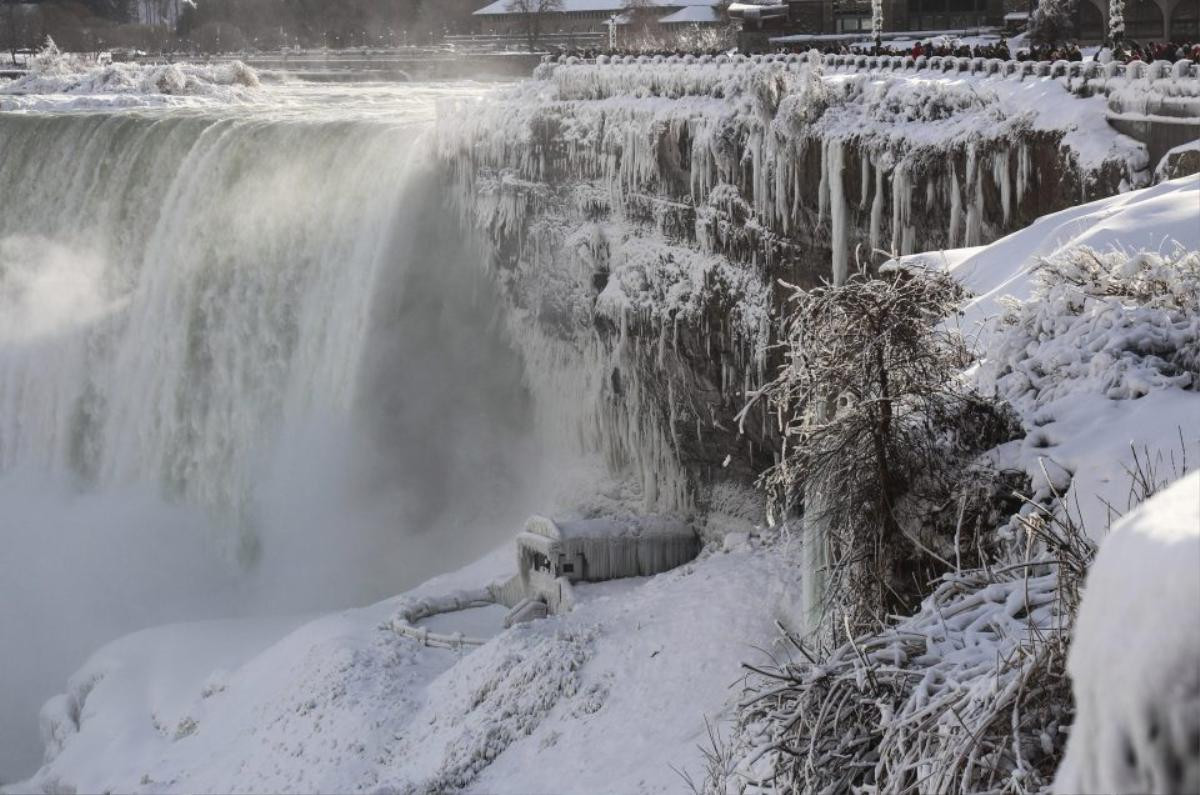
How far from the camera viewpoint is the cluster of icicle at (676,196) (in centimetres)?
1861

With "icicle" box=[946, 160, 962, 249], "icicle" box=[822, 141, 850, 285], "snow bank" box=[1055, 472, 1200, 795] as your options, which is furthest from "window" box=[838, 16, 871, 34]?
"snow bank" box=[1055, 472, 1200, 795]

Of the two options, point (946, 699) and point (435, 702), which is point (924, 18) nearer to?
point (435, 702)

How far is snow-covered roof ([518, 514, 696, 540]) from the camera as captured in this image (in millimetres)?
23406

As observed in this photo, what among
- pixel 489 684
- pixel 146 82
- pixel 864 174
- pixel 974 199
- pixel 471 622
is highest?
pixel 146 82

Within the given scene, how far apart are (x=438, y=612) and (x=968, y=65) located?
10836 millimetres

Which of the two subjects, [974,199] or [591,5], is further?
[591,5]

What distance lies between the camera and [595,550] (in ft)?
77.3

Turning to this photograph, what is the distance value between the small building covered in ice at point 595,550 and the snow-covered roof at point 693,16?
27.4 m

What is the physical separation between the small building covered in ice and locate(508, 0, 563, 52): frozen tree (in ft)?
112

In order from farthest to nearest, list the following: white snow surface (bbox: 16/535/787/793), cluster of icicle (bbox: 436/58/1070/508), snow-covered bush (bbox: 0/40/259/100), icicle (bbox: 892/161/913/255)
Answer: snow-covered bush (bbox: 0/40/259/100) < cluster of icicle (bbox: 436/58/1070/508) < icicle (bbox: 892/161/913/255) < white snow surface (bbox: 16/535/787/793)

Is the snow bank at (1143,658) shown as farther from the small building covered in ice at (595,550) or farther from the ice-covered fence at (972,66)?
the small building covered in ice at (595,550)

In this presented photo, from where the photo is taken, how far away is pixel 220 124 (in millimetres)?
33688

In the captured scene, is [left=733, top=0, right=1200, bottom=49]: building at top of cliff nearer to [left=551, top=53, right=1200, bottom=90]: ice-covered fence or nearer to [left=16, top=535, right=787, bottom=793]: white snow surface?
[left=551, top=53, right=1200, bottom=90]: ice-covered fence

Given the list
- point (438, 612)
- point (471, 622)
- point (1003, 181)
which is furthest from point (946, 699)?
point (438, 612)
